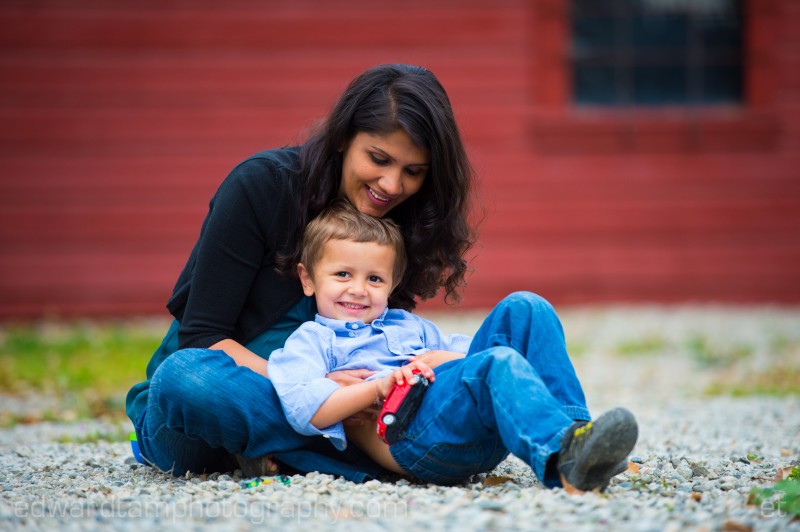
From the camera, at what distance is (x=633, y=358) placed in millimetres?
7035

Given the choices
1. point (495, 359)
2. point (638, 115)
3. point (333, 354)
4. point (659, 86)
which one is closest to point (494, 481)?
point (495, 359)

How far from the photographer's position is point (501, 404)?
8.50ft

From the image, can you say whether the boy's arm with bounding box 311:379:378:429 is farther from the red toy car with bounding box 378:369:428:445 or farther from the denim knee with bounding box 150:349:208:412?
the denim knee with bounding box 150:349:208:412

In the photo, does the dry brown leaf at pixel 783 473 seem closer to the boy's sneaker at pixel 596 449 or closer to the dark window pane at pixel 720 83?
the boy's sneaker at pixel 596 449

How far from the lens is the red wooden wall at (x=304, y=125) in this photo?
8.55 m

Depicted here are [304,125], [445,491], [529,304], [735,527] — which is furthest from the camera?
[304,125]

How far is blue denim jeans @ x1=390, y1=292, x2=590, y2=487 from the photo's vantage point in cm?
257

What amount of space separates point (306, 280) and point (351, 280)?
17cm

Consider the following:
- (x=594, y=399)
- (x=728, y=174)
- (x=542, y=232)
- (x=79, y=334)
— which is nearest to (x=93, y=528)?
(x=594, y=399)

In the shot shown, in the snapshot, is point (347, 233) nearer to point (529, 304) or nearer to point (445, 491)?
point (529, 304)

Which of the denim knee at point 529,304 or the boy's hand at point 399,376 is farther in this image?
the denim knee at point 529,304

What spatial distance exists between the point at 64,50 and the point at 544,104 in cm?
413

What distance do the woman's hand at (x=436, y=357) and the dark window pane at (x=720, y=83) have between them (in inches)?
258

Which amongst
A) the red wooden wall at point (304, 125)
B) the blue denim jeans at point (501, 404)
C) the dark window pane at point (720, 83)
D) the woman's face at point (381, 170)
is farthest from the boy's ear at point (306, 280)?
the dark window pane at point (720, 83)
